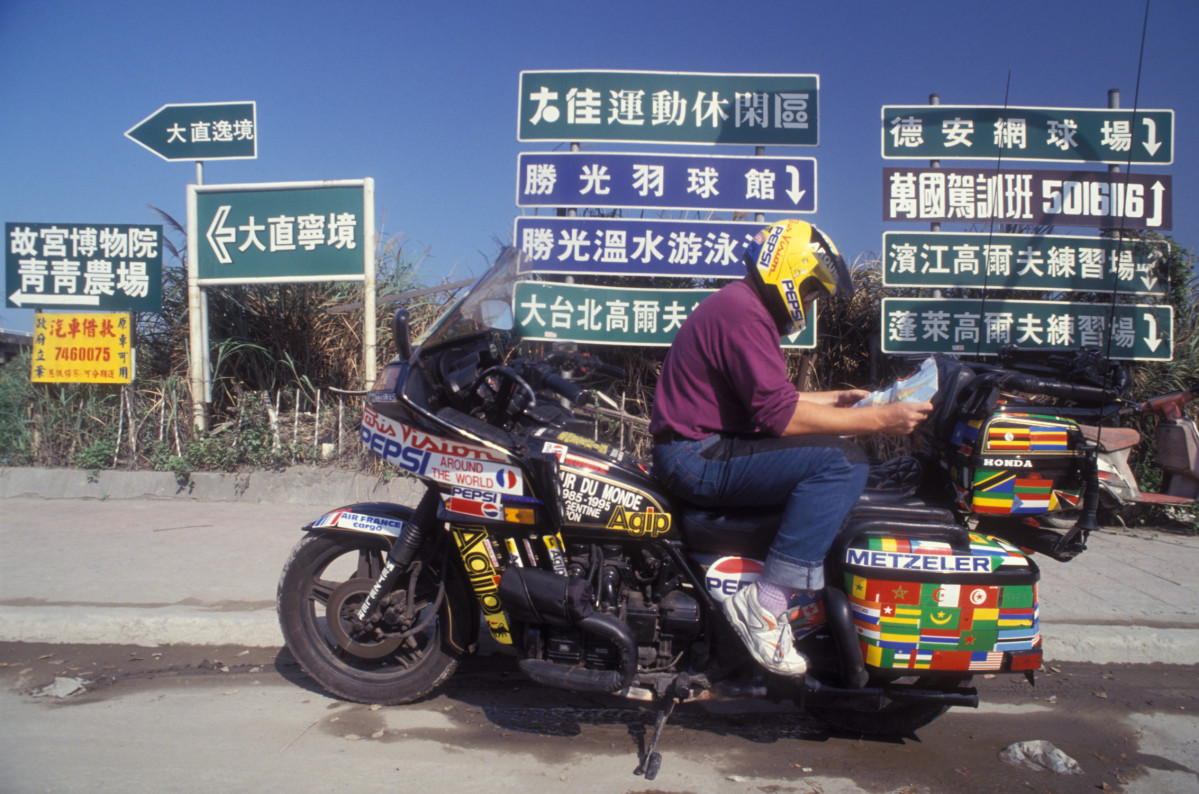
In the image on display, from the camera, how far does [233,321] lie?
7.50 metres

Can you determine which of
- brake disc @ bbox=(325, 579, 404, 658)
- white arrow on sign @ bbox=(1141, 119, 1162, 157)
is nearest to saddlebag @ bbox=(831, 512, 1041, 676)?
brake disc @ bbox=(325, 579, 404, 658)

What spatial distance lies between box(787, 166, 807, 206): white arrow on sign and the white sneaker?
4.88 meters

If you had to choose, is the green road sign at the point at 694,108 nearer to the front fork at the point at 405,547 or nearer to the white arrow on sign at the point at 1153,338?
the white arrow on sign at the point at 1153,338

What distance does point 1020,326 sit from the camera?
6.61 metres

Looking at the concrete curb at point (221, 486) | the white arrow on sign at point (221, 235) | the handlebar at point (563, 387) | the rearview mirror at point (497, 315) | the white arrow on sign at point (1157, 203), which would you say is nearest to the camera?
the handlebar at point (563, 387)

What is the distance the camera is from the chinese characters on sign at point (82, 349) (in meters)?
6.95

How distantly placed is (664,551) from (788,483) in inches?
21.1

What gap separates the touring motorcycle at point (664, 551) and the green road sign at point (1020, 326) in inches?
152

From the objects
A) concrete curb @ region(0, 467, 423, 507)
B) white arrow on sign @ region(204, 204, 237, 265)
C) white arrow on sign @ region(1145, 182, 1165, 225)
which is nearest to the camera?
concrete curb @ region(0, 467, 423, 507)

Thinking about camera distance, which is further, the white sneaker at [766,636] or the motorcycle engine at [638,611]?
the motorcycle engine at [638,611]

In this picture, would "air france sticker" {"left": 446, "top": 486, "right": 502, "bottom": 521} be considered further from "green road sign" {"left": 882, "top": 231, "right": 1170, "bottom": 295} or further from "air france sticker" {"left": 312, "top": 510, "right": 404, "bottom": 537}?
"green road sign" {"left": 882, "top": 231, "right": 1170, "bottom": 295}

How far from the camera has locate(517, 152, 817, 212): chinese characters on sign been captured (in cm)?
671

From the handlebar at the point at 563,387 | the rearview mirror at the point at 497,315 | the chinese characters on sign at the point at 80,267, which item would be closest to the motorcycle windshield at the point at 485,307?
the rearview mirror at the point at 497,315

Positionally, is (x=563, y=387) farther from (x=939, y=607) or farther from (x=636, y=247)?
(x=636, y=247)
